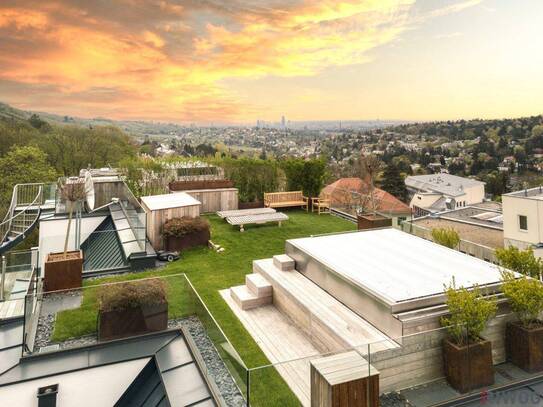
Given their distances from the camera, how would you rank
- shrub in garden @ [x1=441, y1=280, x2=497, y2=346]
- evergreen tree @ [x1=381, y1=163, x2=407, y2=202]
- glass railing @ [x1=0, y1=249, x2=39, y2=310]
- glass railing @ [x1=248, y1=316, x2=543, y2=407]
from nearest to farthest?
1. glass railing @ [x1=248, y1=316, x2=543, y2=407]
2. shrub in garden @ [x1=441, y1=280, x2=497, y2=346]
3. glass railing @ [x1=0, y1=249, x2=39, y2=310]
4. evergreen tree @ [x1=381, y1=163, x2=407, y2=202]

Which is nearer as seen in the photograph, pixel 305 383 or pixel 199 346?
pixel 305 383

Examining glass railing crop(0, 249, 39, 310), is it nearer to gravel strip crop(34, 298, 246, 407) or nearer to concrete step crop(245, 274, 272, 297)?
gravel strip crop(34, 298, 246, 407)

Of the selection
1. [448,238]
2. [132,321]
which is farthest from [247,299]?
[448,238]

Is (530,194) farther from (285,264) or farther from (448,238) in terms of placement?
(285,264)

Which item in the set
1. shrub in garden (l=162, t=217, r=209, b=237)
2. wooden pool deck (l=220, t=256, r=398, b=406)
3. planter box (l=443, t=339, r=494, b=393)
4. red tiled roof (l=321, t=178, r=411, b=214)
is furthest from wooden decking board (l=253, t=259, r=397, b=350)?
red tiled roof (l=321, t=178, r=411, b=214)

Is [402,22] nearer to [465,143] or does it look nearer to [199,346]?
[199,346]

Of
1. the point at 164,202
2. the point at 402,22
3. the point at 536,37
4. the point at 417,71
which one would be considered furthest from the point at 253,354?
the point at 417,71
